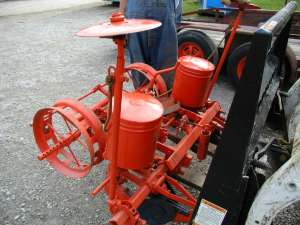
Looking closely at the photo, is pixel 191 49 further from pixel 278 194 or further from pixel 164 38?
pixel 278 194

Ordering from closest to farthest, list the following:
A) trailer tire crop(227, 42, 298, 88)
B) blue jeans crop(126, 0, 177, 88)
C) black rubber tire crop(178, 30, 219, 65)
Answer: blue jeans crop(126, 0, 177, 88) < trailer tire crop(227, 42, 298, 88) < black rubber tire crop(178, 30, 219, 65)

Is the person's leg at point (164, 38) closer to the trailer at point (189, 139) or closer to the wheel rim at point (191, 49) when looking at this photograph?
the trailer at point (189, 139)

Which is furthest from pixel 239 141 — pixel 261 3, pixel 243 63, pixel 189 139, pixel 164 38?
pixel 261 3

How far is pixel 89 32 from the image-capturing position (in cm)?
137

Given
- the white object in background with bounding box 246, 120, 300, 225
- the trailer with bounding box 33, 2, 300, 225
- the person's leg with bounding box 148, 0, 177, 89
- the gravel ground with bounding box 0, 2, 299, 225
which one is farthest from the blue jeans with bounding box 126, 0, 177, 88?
the white object in background with bounding box 246, 120, 300, 225

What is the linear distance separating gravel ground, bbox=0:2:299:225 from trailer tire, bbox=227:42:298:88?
338 mm

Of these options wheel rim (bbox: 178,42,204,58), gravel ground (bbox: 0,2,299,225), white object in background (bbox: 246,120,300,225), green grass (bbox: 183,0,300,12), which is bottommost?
gravel ground (bbox: 0,2,299,225)

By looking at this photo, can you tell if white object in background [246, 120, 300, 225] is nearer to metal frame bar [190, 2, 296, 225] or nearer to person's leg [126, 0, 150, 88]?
metal frame bar [190, 2, 296, 225]

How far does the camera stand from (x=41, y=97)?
4.50 m

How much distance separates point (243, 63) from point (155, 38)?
5.96 ft

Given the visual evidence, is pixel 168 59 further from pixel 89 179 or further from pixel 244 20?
pixel 244 20

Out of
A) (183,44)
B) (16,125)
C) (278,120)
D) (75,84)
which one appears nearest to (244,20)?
(183,44)

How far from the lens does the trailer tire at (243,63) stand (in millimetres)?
4277

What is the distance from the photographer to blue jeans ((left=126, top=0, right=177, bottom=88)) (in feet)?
9.59
